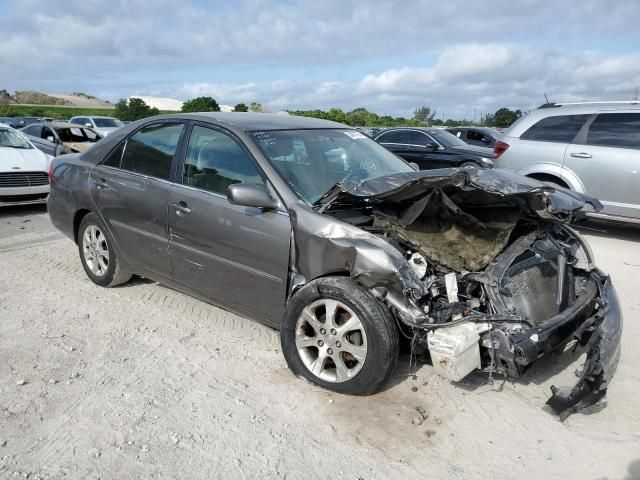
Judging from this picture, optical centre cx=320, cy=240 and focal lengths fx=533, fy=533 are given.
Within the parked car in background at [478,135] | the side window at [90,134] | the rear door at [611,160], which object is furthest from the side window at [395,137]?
the side window at [90,134]

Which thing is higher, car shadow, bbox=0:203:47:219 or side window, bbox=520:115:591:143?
side window, bbox=520:115:591:143

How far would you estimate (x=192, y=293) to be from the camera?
434 centimetres

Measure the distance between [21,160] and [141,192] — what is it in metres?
6.08

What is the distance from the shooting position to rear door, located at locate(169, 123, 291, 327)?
3648 mm

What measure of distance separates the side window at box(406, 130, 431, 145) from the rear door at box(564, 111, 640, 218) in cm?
517

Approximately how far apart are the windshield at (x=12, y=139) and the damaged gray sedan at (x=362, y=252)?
262 inches

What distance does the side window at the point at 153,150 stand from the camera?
4434mm

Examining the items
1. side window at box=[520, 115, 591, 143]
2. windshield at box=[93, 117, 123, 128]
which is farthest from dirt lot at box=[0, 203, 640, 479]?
windshield at box=[93, 117, 123, 128]

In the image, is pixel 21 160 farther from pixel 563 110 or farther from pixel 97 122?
pixel 97 122

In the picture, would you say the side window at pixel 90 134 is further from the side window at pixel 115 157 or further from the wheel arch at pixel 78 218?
the side window at pixel 115 157

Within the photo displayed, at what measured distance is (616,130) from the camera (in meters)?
7.55

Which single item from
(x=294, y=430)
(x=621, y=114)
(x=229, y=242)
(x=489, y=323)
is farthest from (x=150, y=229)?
(x=621, y=114)

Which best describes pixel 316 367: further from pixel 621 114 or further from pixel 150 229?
pixel 621 114

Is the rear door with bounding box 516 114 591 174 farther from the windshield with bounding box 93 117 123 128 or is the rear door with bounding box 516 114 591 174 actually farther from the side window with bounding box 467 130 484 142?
the windshield with bounding box 93 117 123 128
